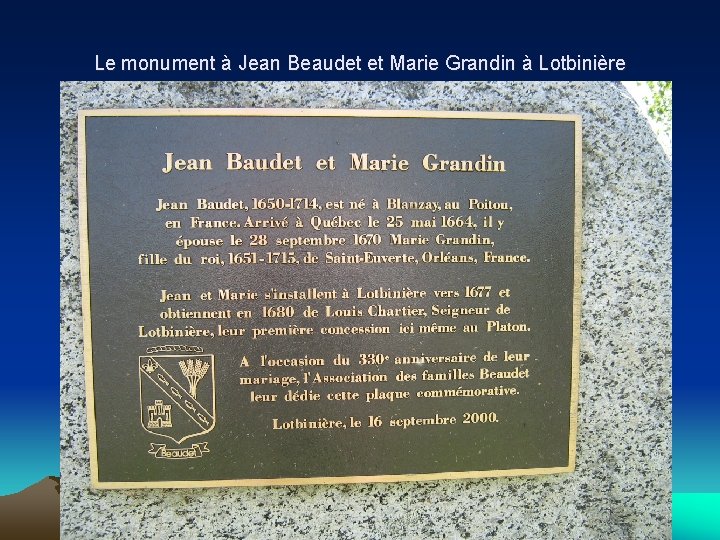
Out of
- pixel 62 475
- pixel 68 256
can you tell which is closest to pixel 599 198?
pixel 68 256

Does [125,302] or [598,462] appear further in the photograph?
[598,462]

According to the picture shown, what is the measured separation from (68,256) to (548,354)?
9.05 ft

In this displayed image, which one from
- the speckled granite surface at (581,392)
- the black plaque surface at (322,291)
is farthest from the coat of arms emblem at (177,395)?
the speckled granite surface at (581,392)

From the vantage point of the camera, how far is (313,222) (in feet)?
8.95

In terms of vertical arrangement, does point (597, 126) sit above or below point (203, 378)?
above

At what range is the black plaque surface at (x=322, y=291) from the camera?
2.70 meters

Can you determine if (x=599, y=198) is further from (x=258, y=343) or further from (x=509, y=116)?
(x=258, y=343)
